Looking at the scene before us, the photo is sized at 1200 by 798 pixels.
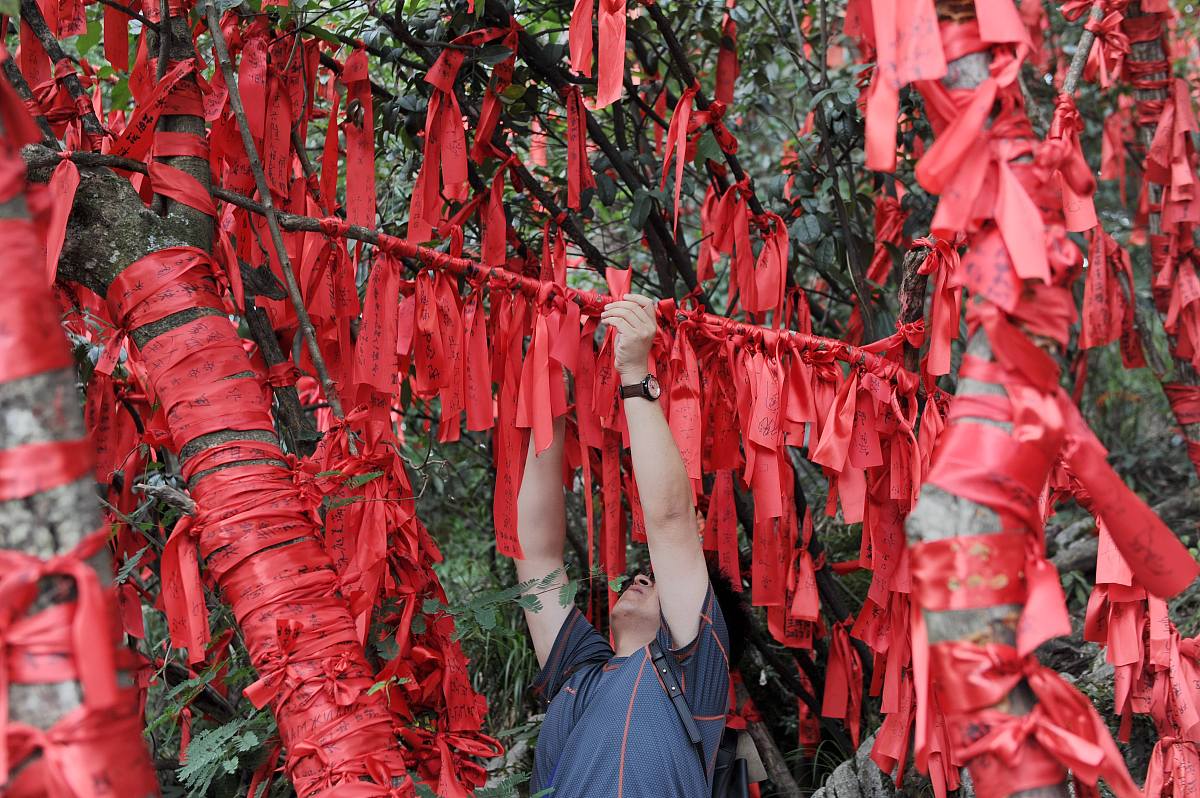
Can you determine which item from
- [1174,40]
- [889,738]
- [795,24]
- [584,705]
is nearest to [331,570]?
[584,705]

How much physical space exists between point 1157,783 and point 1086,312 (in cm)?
108

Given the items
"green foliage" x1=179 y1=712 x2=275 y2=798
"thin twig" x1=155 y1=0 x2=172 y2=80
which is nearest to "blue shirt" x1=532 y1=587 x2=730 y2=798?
"green foliage" x1=179 y1=712 x2=275 y2=798

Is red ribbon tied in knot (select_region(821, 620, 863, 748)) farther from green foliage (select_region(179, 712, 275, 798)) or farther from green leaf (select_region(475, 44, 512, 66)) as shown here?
green leaf (select_region(475, 44, 512, 66))

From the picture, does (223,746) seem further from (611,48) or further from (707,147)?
(707,147)

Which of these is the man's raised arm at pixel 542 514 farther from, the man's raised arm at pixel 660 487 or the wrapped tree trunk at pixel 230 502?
the wrapped tree trunk at pixel 230 502

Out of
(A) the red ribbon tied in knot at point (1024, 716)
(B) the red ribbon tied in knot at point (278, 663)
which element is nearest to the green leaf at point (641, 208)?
(B) the red ribbon tied in knot at point (278, 663)

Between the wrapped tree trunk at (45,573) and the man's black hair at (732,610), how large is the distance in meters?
1.59

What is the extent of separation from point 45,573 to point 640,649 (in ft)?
4.46

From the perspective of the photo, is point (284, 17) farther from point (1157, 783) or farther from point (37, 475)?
point (1157, 783)

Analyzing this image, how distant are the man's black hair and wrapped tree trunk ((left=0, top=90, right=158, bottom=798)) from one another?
5.23 ft

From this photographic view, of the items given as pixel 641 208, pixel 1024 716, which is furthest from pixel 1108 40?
pixel 1024 716

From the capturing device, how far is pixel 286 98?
1.85m

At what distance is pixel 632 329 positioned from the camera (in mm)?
1761

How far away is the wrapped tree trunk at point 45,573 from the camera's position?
2.36 ft
